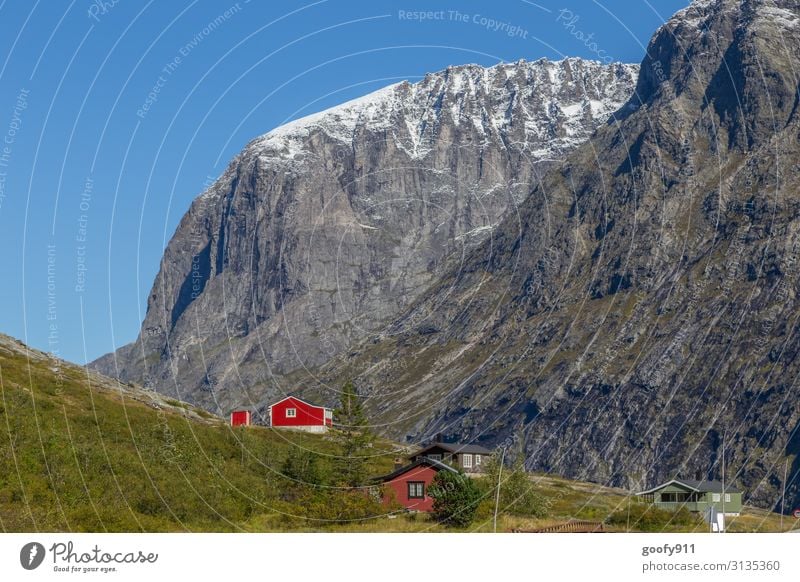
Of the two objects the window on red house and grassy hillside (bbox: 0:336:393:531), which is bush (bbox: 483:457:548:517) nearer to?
the window on red house

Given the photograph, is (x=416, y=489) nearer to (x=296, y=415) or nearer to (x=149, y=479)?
(x=149, y=479)

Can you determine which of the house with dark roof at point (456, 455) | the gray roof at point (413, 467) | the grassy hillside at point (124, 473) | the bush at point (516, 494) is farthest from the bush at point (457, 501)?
the house with dark roof at point (456, 455)

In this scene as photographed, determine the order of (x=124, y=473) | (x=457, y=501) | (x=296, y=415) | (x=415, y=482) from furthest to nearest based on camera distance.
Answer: (x=296, y=415), (x=415, y=482), (x=457, y=501), (x=124, y=473)

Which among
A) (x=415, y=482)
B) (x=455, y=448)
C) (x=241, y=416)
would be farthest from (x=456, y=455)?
(x=241, y=416)
